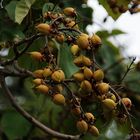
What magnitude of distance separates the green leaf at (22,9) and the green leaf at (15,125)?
1.08m

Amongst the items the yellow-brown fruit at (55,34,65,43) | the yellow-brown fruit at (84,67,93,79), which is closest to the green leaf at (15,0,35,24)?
the yellow-brown fruit at (55,34,65,43)

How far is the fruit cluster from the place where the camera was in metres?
1.42

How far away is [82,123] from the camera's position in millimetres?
1484

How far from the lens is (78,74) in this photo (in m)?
1.47

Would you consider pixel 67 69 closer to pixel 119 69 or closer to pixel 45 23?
pixel 45 23

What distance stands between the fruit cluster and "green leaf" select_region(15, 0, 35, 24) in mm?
84

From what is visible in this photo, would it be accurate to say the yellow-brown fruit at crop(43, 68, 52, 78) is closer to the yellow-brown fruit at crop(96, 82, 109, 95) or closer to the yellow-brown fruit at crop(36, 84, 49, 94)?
the yellow-brown fruit at crop(36, 84, 49, 94)

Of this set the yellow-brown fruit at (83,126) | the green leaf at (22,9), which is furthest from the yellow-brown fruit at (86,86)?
the green leaf at (22,9)

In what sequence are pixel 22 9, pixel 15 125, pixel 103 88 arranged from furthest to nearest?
pixel 15 125 < pixel 22 9 < pixel 103 88

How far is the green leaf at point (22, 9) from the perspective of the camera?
161 cm

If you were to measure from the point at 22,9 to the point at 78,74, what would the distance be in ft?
→ 0.99

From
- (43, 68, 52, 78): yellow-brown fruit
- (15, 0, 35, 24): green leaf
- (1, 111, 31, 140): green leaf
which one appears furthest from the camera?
(1, 111, 31, 140): green leaf

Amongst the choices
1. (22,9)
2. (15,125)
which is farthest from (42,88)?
(15,125)

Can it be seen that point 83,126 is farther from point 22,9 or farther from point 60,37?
point 22,9
